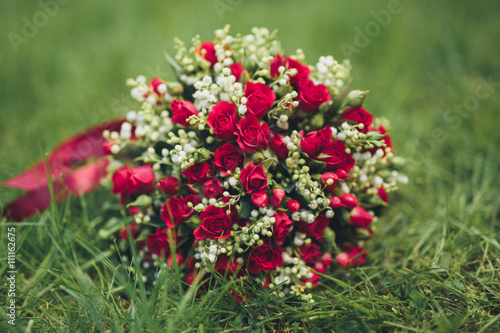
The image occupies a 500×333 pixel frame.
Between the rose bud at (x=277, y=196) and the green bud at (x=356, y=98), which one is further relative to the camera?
the green bud at (x=356, y=98)

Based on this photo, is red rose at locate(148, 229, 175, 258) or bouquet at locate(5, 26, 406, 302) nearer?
bouquet at locate(5, 26, 406, 302)

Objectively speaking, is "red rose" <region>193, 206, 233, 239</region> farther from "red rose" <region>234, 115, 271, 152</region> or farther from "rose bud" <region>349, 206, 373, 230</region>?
"rose bud" <region>349, 206, 373, 230</region>

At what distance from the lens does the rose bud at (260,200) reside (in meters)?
1.14

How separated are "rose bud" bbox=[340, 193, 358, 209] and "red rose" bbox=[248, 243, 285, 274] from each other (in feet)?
1.00

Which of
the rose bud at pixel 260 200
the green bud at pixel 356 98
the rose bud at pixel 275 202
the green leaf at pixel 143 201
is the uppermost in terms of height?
the green bud at pixel 356 98

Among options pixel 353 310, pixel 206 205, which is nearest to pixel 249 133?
pixel 206 205

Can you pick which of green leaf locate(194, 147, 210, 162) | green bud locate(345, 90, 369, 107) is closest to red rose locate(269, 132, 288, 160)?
green leaf locate(194, 147, 210, 162)

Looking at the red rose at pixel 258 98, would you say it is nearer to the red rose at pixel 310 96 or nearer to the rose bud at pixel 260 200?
the red rose at pixel 310 96

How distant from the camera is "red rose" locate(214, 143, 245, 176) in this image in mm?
1193

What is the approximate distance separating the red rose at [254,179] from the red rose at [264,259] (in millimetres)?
227

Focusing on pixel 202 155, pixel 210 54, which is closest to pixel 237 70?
pixel 210 54

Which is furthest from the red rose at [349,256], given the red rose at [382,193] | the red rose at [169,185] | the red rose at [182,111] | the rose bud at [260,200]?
the red rose at [182,111]

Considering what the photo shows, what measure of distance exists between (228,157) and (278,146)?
179mm

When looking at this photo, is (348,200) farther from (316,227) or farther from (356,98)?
(356,98)
